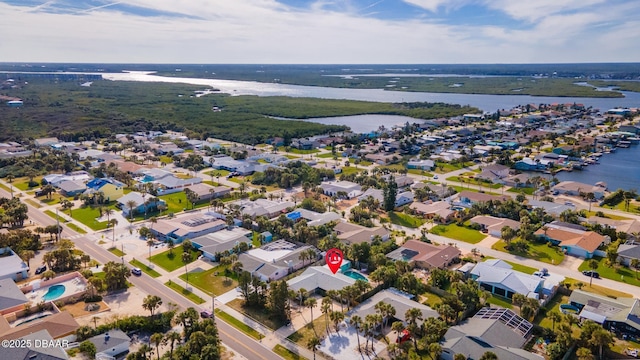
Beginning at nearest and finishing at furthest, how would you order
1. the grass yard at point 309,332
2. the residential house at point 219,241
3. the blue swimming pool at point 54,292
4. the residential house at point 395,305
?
the grass yard at point 309,332 → the residential house at point 395,305 → the blue swimming pool at point 54,292 → the residential house at point 219,241

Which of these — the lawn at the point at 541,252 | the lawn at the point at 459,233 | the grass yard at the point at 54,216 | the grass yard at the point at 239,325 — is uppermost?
the lawn at the point at 541,252

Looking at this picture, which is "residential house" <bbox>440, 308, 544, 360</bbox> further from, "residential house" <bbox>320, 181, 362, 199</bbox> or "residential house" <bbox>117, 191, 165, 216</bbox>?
"residential house" <bbox>117, 191, 165, 216</bbox>

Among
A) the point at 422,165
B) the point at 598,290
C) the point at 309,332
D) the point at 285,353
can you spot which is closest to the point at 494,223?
the point at 598,290

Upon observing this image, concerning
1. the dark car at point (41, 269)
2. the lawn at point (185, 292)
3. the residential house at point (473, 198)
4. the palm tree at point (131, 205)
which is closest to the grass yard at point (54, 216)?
the palm tree at point (131, 205)

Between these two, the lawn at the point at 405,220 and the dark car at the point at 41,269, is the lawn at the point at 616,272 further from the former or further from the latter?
the dark car at the point at 41,269

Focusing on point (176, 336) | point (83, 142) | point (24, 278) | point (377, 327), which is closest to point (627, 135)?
point (377, 327)

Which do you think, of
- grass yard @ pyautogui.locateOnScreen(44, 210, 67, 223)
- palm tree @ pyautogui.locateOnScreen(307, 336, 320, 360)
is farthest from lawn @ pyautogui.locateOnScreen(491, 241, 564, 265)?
grass yard @ pyautogui.locateOnScreen(44, 210, 67, 223)
